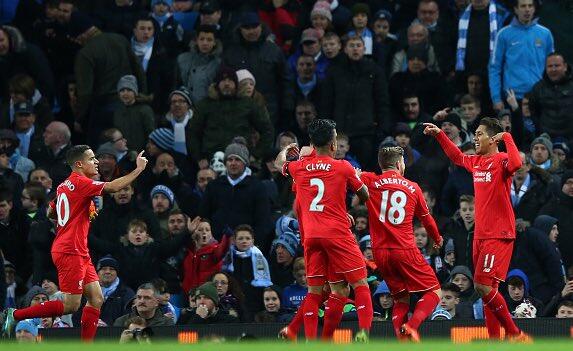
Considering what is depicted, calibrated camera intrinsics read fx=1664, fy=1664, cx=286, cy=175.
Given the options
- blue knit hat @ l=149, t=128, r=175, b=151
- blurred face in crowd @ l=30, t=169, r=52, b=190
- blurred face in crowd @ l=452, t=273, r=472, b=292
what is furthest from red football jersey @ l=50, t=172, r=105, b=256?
blue knit hat @ l=149, t=128, r=175, b=151

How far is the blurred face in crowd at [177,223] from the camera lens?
70.3ft

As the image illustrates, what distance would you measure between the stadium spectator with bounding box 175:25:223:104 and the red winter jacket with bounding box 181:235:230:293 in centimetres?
385

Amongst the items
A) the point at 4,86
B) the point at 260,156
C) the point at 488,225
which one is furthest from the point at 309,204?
the point at 4,86

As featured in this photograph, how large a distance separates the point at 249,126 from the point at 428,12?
3572 millimetres

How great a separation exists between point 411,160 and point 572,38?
4.59 m

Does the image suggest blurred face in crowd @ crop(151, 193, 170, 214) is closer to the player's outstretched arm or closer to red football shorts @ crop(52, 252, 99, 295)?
red football shorts @ crop(52, 252, 99, 295)

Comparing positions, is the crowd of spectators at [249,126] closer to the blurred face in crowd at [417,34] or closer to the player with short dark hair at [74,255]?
the blurred face in crowd at [417,34]

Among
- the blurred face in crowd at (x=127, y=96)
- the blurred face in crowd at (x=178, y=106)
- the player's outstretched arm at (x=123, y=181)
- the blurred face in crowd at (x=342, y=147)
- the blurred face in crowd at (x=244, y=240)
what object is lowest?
the blurred face in crowd at (x=244, y=240)

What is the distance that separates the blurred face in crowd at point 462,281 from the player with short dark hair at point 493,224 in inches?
92.9

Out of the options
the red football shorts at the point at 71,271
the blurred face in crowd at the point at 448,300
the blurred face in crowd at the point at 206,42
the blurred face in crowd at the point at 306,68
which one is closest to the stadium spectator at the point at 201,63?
the blurred face in crowd at the point at 206,42

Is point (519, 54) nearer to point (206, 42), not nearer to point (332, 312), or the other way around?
point (206, 42)

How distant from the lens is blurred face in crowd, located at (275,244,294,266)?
2089 centimetres

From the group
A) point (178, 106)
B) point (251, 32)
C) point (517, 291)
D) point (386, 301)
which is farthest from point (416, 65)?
point (517, 291)

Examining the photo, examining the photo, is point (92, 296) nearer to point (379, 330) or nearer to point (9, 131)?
point (379, 330)
